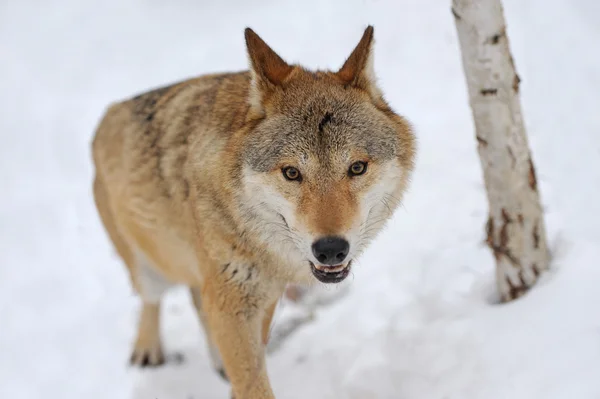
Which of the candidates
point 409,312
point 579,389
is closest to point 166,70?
point 409,312

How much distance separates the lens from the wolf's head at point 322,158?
329cm

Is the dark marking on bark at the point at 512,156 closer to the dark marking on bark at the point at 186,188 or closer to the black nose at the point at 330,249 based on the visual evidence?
the black nose at the point at 330,249

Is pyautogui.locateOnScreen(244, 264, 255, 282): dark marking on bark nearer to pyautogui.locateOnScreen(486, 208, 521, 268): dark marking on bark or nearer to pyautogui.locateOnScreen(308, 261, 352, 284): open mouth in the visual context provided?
pyautogui.locateOnScreen(308, 261, 352, 284): open mouth

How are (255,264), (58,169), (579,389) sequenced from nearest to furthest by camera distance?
1. (579,389)
2. (255,264)
3. (58,169)

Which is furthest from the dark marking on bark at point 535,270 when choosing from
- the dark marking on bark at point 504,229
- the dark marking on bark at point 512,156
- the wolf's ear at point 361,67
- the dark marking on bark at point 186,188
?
the dark marking on bark at point 186,188

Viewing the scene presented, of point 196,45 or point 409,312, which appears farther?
point 196,45

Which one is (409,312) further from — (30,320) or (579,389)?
(30,320)

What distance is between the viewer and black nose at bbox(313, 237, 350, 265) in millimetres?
3141

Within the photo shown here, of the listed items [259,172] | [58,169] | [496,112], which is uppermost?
[496,112]

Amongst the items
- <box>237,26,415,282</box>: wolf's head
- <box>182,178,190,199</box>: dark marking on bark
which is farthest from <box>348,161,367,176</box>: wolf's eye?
<box>182,178,190,199</box>: dark marking on bark

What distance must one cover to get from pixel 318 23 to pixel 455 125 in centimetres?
311

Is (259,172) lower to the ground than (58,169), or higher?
higher

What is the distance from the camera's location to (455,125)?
7.49 m

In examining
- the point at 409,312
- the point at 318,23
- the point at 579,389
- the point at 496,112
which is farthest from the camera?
the point at 318,23
